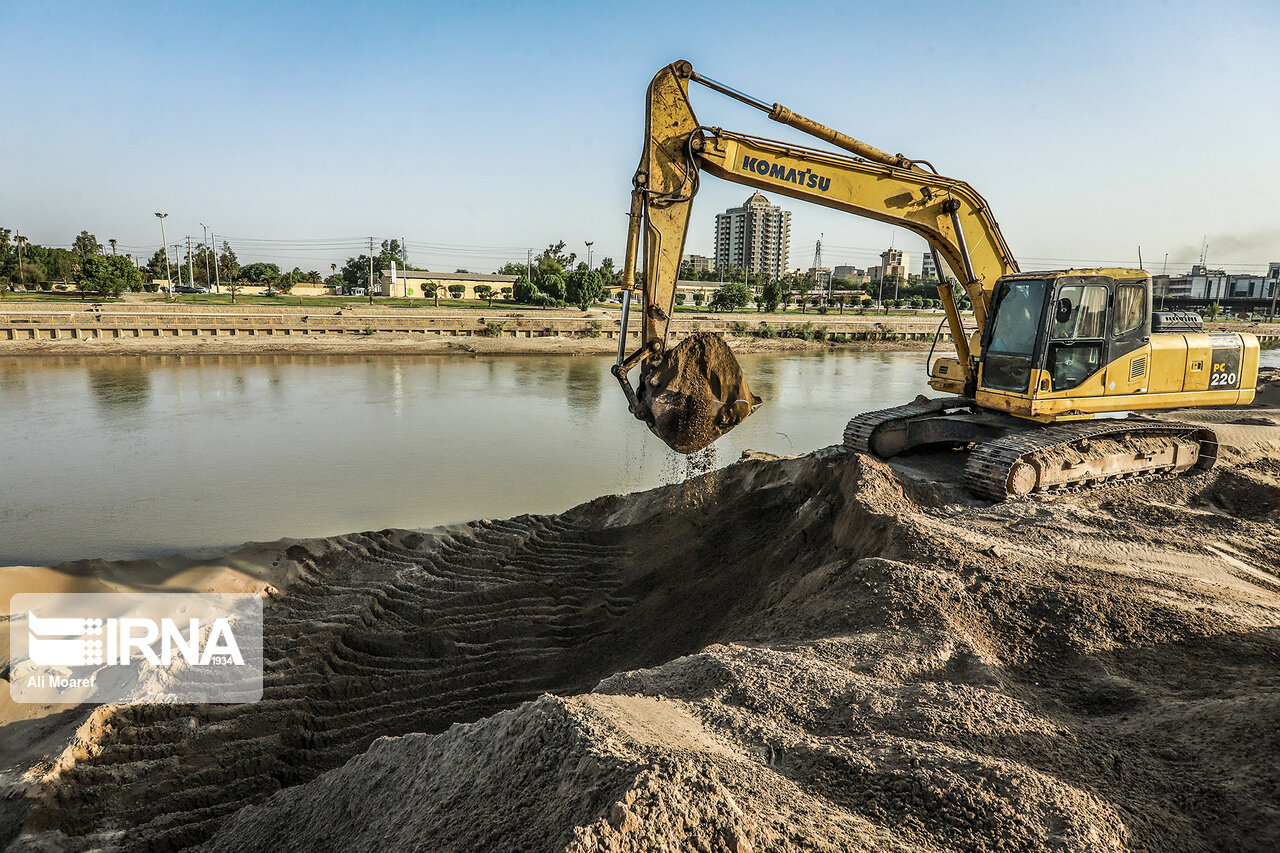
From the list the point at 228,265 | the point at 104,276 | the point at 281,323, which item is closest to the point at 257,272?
the point at 228,265

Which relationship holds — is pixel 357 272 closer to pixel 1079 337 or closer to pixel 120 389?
pixel 120 389

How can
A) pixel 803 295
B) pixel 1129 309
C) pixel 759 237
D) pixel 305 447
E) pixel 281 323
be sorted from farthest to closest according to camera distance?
pixel 759 237, pixel 803 295, pixel 281 323, pixel 305 447, pixel 1129 309

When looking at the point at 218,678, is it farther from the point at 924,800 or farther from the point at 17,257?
the point at 17,257

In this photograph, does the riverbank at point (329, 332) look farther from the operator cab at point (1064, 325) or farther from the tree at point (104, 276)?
the operator cab at point (1064, 325)

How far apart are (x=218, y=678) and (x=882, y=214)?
25.8ft

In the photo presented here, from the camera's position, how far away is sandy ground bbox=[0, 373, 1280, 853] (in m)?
2.68

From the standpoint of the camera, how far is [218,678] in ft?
17.8

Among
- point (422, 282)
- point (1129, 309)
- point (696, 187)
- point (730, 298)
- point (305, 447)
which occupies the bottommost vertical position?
point (305, 447)

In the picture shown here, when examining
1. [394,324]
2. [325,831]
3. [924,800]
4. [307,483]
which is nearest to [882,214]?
[924,800]

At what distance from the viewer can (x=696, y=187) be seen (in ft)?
23.9

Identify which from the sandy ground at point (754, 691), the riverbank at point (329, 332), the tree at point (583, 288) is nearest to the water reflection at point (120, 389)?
the riverbank at point (329, 332)

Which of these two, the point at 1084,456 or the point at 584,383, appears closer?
the point at 1084,456

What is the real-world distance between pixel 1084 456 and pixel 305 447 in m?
13.0

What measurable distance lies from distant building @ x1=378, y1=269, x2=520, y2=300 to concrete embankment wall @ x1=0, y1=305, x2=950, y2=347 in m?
28.9
